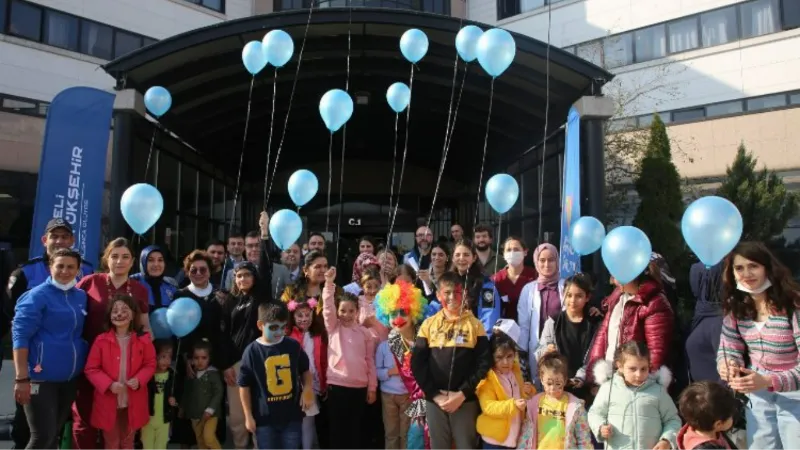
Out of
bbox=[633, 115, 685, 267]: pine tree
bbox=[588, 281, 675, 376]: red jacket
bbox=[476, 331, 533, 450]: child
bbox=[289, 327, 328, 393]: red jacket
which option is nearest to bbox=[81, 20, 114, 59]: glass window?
bbox=[633, 115, 685, 267]: pine tree

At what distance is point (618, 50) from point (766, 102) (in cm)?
429

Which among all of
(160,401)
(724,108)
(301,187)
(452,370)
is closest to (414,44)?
(301,187)

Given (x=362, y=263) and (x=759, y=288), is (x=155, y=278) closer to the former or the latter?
(x=362, y=263)

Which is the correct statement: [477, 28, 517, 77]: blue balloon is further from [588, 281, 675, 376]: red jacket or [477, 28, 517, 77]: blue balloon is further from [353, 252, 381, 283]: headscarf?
[588, 281, 675, 376]: red jacket

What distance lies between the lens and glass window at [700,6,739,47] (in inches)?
641

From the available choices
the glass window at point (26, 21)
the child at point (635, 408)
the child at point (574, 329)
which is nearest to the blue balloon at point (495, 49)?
the child at point (574, 329)

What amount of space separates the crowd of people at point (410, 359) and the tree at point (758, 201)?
9.25 metres

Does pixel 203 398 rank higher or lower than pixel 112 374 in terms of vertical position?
lower

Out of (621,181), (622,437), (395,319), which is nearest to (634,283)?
(622,437)

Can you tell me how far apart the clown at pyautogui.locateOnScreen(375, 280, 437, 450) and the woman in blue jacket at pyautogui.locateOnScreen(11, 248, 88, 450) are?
2.20 m

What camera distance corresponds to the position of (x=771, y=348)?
3371 millimetres

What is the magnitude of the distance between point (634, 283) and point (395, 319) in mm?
1749

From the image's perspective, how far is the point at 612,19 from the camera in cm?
1802

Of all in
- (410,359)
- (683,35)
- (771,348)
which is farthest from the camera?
(683,35)
